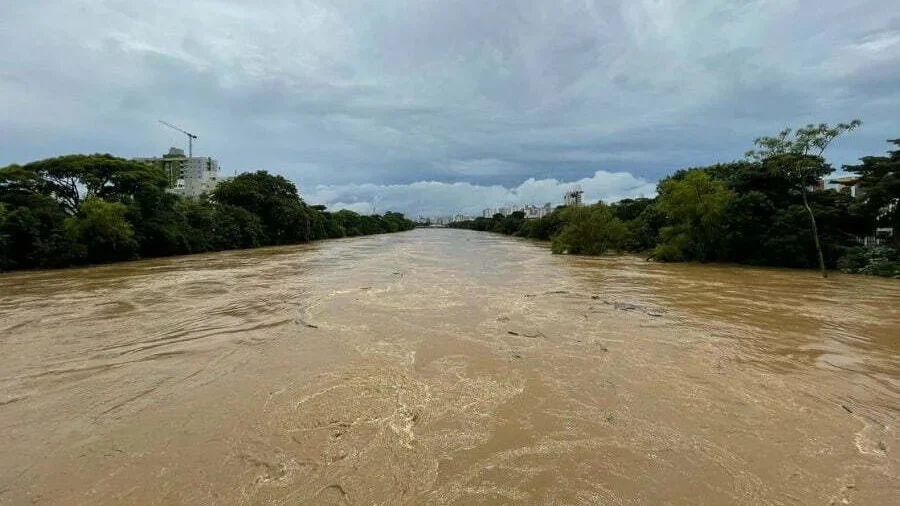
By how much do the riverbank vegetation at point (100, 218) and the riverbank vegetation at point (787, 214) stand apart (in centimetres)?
3166

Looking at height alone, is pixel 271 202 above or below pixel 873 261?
above

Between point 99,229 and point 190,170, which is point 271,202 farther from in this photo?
point 190,170

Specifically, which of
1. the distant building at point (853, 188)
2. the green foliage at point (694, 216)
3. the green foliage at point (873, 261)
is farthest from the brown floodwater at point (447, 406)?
the distant building at point (853, 188)

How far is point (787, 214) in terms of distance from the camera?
72.4ft

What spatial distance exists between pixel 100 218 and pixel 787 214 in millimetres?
35143

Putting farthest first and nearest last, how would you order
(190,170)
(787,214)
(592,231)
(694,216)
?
(190,170), (592,231), (694,216), (787,214)

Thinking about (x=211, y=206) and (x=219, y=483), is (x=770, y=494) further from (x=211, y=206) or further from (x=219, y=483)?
(x=211, y=206)

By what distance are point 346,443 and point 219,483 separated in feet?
3.32

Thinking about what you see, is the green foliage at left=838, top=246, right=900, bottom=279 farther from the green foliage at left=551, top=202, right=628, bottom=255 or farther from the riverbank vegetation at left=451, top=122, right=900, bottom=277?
the green foliage at left=551, top=202, right=628, bottom=255

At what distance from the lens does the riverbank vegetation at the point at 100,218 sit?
21719 mm

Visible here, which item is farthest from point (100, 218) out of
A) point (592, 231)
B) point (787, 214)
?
point (787, 214)

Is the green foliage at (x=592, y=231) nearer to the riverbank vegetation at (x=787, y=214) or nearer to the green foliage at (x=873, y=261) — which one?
the riverbank vegetation at (x=787, y=214)

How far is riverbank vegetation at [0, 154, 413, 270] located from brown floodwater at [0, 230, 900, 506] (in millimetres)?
16042

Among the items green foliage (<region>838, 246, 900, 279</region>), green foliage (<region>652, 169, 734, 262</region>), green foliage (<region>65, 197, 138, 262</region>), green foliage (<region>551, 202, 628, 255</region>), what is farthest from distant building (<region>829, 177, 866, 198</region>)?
green foliage (<region>65, 197, 138, 262</region>)
